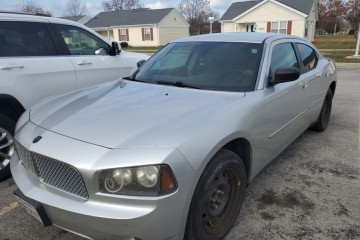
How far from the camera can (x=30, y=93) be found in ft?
14.0

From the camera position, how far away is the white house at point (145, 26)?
39.6m

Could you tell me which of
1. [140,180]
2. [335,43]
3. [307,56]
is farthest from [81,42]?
[335,43]

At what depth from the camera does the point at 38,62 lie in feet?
14.3

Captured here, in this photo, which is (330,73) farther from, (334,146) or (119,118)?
(119,118)

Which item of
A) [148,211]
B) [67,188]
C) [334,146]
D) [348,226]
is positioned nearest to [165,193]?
[148,211]

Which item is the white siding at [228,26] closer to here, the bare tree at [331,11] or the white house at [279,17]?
the white house at [279,17]

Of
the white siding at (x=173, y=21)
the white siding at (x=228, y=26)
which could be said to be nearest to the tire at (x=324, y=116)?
the white siding at (x=228, y=26)

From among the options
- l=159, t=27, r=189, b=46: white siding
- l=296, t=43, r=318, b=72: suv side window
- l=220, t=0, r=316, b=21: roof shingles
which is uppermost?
l=220, t=0, r=316, b=21: roof shingles

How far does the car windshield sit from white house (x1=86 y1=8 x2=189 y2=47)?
36.2 m

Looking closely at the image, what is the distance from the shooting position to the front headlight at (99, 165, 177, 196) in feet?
7.04

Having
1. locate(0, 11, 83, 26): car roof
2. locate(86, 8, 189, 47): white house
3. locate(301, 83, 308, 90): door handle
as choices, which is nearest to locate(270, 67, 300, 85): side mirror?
locate(301, 83, 308, 90): door handle

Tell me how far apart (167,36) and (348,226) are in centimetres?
3898

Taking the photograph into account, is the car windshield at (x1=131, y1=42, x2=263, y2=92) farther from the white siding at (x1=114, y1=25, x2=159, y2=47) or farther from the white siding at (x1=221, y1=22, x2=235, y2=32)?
the white siding at (x1=114, y1=25, x2=159, y2=47)

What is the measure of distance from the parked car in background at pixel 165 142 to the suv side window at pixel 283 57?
0.09ft
